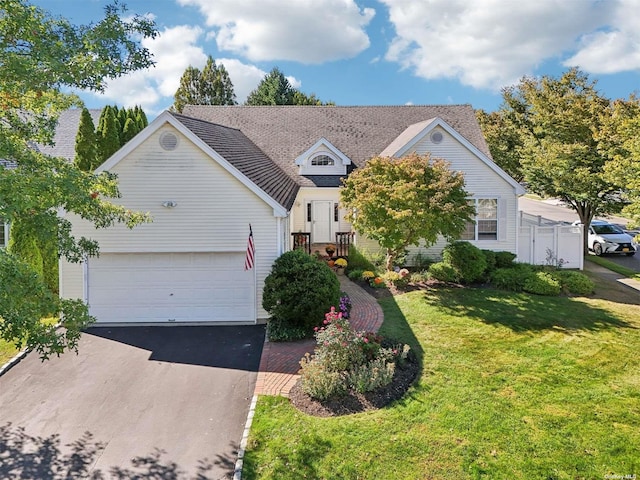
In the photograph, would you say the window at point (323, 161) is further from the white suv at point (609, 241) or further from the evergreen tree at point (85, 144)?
the white suv at point (609, 241)

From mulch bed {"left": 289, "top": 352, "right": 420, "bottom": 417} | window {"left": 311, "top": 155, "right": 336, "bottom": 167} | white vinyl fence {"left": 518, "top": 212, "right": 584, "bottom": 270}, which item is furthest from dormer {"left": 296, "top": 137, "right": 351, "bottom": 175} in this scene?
mulch bed {"left": 289, "top": 352, "right": 420, "bottom": 417}

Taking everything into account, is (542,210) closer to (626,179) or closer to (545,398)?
(626,179)

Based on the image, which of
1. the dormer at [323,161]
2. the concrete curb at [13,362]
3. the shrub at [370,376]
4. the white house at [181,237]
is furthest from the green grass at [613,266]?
the concrete curb at [13,362]

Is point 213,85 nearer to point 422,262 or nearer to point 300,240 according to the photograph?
point 300,240

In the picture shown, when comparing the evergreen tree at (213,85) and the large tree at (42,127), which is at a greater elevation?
the evergreen tree at (213,85)

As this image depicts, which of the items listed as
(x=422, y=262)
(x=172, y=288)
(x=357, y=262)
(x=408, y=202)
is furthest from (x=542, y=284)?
(x=172, y=288)

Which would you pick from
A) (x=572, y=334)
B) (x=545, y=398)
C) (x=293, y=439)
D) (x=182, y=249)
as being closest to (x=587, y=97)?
(x=572, y=334)
